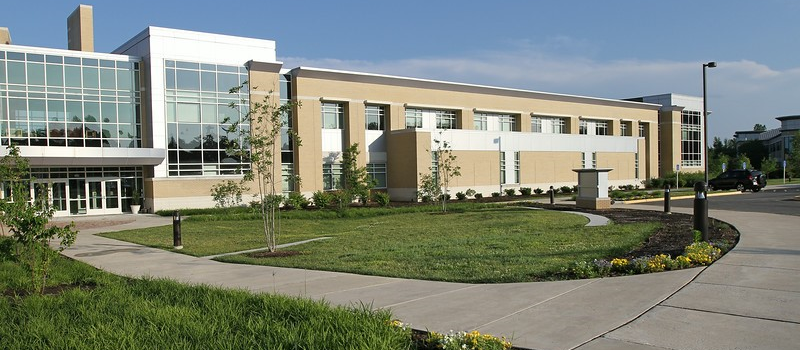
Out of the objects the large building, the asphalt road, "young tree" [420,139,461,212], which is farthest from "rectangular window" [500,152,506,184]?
the asphalt road

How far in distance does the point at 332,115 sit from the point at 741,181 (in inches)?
1191

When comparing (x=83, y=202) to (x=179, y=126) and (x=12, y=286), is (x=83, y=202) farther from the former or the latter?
(x=12, y=286)

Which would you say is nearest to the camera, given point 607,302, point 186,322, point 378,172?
point 186,322

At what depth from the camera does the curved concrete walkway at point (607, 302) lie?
5312 mm

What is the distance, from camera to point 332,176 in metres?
41.3

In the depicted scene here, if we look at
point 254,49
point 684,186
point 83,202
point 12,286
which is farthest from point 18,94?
point 684,186

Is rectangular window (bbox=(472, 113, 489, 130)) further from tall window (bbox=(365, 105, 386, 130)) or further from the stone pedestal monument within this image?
the stone pedestal monument

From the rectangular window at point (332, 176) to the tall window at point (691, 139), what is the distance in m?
45.2

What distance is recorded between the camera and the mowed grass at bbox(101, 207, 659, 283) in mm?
9570

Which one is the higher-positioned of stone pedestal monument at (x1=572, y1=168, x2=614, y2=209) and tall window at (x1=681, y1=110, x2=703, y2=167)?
tall window at (x1=681, y1=110, x2=703, y2=167)

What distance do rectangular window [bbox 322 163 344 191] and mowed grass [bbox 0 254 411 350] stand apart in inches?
1296

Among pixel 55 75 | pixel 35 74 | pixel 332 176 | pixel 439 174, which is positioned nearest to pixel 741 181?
pixel 439 174

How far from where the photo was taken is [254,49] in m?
37.4

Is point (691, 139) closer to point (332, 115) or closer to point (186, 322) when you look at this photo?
point (332, 115)
